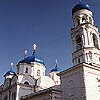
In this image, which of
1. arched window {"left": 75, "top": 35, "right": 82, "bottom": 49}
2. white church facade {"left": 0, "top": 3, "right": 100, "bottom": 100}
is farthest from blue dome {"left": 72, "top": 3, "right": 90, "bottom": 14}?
arched window {"left": 75, "top": 35, "right": 82, "bottom": 49}

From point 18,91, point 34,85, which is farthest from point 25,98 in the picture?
point 34,85

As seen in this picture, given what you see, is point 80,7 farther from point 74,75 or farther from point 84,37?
point 74,75

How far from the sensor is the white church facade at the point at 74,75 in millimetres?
26359

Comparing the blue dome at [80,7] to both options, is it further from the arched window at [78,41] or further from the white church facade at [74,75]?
the arched window at [78,41]

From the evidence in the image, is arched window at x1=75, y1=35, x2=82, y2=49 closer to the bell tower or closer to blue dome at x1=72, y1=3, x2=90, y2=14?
the bell tower

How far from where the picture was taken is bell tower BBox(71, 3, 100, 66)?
111ft

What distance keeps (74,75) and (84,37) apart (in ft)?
30.3

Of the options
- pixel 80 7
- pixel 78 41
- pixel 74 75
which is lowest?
pixel 74 75

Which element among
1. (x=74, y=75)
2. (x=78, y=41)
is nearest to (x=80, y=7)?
(x=78, y=41)

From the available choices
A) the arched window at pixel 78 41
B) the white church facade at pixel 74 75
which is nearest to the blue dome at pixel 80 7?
the white church facade at pixel 74 75

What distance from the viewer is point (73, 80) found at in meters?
27.1

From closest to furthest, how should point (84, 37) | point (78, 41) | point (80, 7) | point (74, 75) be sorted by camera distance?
point (74, 75), point (84, 37), point (78, 41), point (80, 7)

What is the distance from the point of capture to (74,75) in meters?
27.2

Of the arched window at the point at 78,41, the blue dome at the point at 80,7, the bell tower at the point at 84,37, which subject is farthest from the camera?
the blue dome at the point at 80,7
